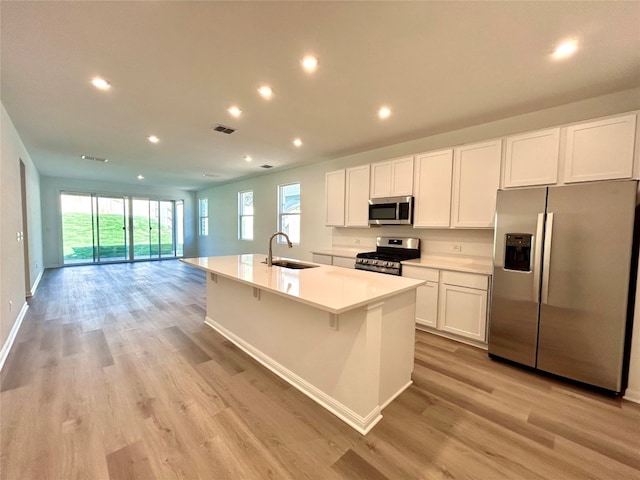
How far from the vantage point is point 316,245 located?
544cm

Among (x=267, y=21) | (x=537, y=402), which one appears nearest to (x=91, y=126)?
(x=267, y=21)

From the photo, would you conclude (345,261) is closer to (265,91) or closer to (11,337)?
(265,91)

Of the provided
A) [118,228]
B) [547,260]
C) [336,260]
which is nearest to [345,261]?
[336,260]

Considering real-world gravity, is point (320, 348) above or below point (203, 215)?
below

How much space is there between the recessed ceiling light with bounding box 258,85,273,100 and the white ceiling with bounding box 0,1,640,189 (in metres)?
0.07

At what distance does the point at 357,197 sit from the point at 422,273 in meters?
1.64

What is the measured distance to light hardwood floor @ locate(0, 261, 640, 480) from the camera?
1.46 meters

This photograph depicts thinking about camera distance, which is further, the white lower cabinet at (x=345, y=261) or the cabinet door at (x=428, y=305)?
the white lower cabinet at (x=345, y=261)

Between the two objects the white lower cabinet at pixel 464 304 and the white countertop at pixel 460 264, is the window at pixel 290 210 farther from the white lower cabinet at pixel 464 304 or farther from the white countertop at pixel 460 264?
the white lower cabinet at pixel 464 304

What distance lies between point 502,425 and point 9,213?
17.0ft

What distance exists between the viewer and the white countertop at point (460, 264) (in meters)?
2.92

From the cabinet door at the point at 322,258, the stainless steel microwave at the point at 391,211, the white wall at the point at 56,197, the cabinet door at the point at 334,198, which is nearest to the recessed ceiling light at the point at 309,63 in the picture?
the stainless steel microwave at the point at 391,211

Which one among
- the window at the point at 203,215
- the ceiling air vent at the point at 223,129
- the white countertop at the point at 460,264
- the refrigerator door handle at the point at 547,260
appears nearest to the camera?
the refrigerator door handle at the point at 547,260

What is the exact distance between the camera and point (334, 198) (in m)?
4.63
